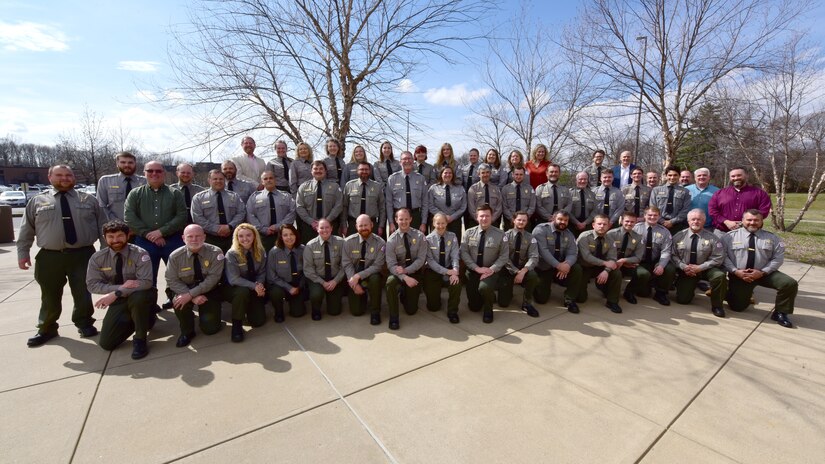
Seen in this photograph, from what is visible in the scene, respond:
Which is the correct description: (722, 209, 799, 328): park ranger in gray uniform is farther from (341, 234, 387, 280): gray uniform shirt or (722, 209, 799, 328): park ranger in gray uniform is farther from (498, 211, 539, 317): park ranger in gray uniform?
(341, 234, 387, 280): gray uniform shirt

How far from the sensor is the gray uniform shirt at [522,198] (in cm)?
613

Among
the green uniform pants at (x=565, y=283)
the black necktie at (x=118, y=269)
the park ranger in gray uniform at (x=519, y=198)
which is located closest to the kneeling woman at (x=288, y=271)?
the black necktie at (x=118, y=269)

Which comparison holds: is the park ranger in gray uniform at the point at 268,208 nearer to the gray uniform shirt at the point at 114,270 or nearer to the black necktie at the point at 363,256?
the black necktie at the point at 363,256

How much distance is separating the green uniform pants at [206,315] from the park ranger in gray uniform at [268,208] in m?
1.34

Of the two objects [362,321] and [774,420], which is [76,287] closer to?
[362,321]

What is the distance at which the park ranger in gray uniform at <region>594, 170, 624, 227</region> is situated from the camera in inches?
236

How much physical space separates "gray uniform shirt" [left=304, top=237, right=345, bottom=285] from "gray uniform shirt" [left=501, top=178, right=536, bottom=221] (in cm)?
311

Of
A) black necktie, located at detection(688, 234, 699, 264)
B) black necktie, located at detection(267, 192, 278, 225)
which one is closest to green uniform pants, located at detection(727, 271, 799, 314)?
black necktie, located at detection(688, 234, 699, 264)

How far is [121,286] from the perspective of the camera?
12.0 ft

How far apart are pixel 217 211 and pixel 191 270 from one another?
134cm

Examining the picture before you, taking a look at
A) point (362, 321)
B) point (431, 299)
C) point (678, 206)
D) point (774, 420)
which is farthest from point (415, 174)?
point (774, 420)

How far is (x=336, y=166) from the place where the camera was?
6219 mm

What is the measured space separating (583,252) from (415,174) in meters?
2.96

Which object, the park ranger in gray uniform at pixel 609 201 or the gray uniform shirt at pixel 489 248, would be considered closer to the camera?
the gray uniform shirt at pixel 489 248
